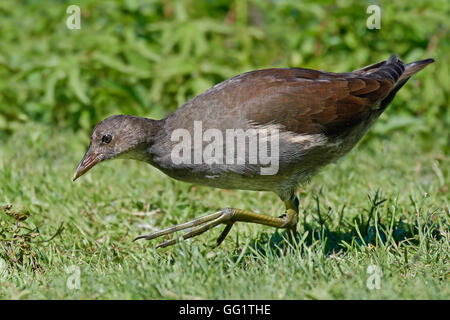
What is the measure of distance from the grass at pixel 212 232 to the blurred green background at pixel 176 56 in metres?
0.42

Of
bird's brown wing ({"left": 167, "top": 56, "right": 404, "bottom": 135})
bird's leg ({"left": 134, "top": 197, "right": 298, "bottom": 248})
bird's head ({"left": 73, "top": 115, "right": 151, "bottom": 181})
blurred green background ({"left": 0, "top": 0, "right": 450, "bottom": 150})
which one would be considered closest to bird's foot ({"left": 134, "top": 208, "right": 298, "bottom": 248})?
bird's leg ({"left": 134, "top": 197, "right": 298, "bottom": 248})

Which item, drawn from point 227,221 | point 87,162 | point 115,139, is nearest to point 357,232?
point 227,221

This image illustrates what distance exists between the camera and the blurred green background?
20.6ft

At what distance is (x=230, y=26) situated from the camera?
6.82 metres

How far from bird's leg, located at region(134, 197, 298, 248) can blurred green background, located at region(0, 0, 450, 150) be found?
7.56 ft

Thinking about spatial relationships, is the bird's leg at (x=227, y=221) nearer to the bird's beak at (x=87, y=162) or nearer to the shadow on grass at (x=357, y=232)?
the shadow on grass at (x=357, y=232)

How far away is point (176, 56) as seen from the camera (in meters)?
6.59

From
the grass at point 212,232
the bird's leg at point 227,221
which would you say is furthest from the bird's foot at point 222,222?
the grass at point 212,232

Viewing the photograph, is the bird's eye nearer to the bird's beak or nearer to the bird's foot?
the bird's beak

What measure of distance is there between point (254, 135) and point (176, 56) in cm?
294

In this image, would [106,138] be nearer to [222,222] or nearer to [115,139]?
[115,139]

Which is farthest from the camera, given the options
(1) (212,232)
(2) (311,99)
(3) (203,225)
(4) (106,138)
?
(1) (212,232)
